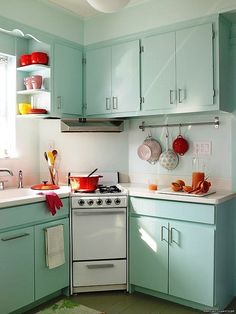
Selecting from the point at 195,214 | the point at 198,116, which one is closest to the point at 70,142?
the point at 198,116

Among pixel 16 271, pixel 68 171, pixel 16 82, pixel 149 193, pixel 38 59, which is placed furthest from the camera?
pixel 68 171

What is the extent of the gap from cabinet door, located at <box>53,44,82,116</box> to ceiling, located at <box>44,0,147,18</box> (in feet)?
1.17

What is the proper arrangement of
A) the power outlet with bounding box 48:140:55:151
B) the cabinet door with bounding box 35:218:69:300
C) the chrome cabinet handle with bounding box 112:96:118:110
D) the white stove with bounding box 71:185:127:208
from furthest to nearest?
1. the power outlet with bounding box 48:140:55:151
2. the chrome cabinet handle with bounding box 112:96:118:110
3. the white stove with bounding box 71:185:127:208
4. the cabinet door with bounding box 35:218:69:300

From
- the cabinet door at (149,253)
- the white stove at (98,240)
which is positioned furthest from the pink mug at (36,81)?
the cabinet door at (149,253)

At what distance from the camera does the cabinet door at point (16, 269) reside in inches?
95.6

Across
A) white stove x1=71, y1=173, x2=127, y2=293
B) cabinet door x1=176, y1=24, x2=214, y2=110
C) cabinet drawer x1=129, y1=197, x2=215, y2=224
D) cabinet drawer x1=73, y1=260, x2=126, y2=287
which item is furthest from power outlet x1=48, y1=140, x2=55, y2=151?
cabinet door x1=176, y1=24, x2=214, y2=110

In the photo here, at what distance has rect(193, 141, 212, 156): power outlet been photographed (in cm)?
307

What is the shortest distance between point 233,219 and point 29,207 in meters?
1.72

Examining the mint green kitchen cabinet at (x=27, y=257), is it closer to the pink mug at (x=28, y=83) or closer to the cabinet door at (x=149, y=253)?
the cabinet door at (x=149, y=253)

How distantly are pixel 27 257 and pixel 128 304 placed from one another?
946 millimetres

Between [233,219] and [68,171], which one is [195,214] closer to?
[233,219]

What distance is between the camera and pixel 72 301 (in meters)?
2.87

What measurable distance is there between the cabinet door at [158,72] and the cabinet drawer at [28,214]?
1.20 meters

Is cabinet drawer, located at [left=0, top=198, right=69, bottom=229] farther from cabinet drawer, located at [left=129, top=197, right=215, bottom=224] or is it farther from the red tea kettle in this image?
the red tea kettle
